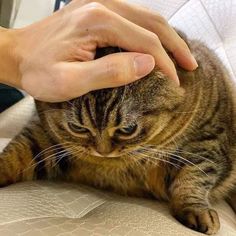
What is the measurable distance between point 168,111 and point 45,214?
1.03 ft

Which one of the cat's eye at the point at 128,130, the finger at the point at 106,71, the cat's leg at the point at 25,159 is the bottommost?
the cat's leg at the point at 25,159

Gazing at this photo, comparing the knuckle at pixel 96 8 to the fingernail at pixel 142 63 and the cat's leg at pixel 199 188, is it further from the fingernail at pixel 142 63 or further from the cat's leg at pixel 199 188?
the cat's leg at pixel 199 188

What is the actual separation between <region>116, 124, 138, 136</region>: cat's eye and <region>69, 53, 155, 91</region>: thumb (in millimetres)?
111

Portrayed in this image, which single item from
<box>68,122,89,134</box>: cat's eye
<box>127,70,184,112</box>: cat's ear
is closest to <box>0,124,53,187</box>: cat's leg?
<box>68,122,89,134</box>: cat's eye

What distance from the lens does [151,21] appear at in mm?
942

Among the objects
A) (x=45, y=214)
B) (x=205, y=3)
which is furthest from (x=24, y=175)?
(x=205, y=3)

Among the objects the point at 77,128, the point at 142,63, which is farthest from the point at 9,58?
the point at 142,63

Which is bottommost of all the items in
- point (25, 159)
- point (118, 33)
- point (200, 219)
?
point (200, 219)

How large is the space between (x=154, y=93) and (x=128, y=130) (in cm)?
8

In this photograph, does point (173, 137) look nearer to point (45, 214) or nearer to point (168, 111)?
point (168, 111)

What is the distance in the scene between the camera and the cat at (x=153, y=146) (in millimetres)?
955

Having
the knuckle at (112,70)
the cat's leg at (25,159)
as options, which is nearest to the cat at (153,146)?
the cat's leg at (25,159)

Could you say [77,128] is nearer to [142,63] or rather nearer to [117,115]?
[117,115]

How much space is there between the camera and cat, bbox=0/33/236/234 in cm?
96
